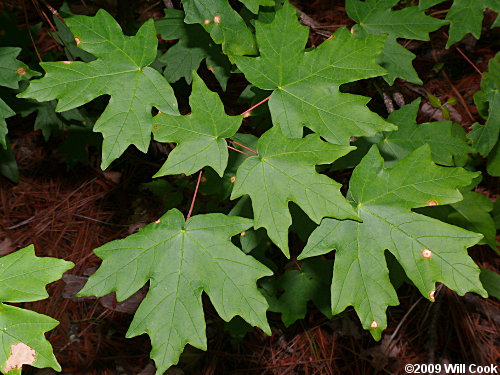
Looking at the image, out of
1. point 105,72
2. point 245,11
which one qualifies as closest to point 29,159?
point 105,72

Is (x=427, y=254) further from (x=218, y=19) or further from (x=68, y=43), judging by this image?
(x=68, y=43)

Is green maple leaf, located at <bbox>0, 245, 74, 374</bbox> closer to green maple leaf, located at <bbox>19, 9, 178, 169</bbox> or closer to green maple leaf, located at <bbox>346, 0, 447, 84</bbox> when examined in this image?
green maple leaf, located at <bbox>19, 9, 178, 169</bbox>

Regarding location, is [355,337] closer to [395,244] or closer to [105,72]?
[395,244]

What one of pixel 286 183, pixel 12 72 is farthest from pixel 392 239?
pixel 12 72

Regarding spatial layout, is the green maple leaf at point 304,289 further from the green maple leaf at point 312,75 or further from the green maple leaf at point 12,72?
the green maple leaf at point 12,72

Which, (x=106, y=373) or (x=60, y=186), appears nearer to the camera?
(x=106, y=373)

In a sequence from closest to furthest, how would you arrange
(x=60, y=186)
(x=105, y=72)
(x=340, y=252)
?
(x=340, y=252)
(x=105, y=72)
(x=60, y=186)

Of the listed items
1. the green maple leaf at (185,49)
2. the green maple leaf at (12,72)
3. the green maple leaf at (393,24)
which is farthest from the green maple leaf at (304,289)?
the green maple leaf at (12,72)
